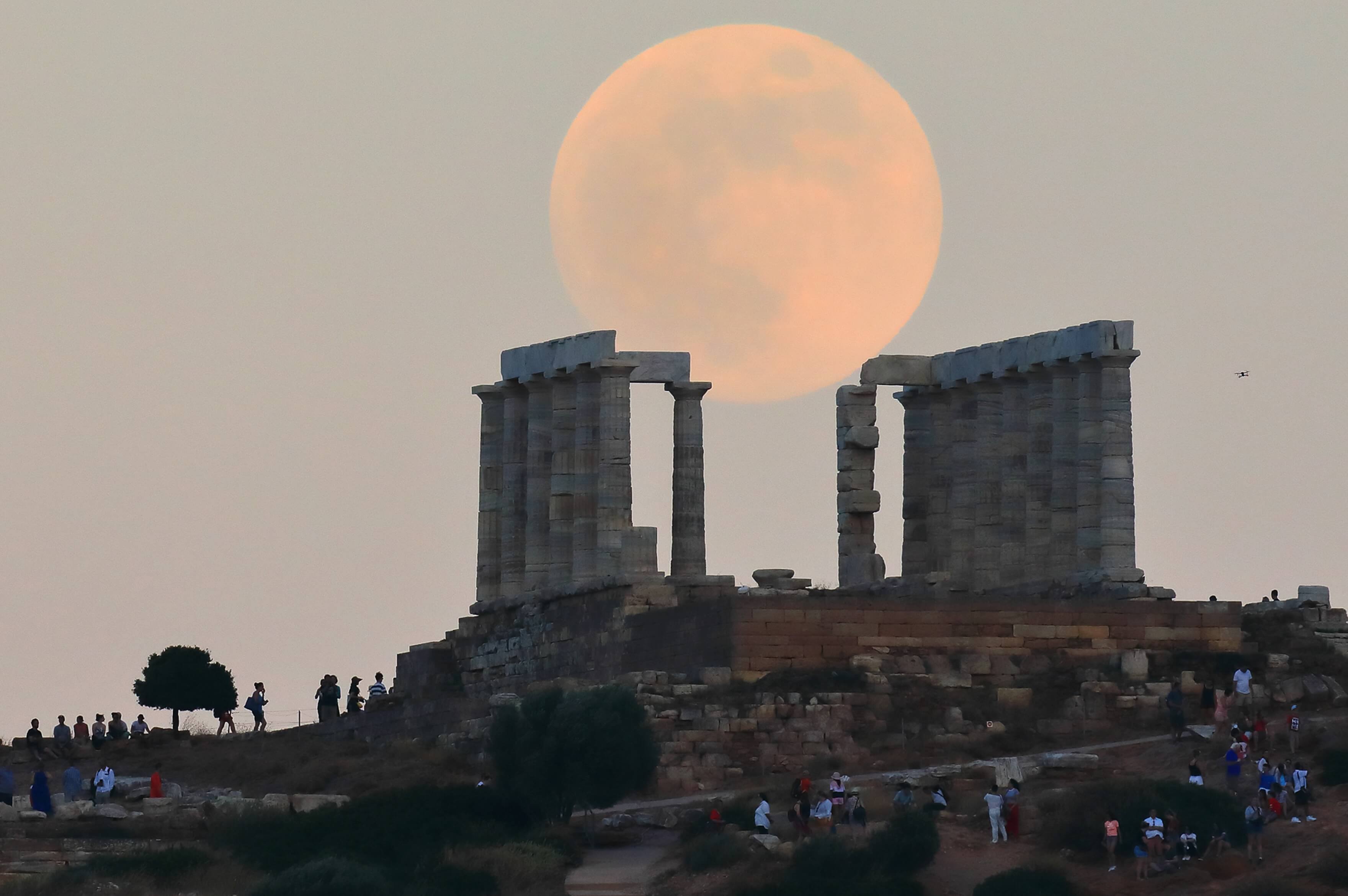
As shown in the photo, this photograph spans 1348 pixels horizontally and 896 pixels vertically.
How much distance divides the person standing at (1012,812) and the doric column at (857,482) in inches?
1003

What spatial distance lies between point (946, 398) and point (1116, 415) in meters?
Result: 8.38

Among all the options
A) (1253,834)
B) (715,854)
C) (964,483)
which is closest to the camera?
(1253,834)

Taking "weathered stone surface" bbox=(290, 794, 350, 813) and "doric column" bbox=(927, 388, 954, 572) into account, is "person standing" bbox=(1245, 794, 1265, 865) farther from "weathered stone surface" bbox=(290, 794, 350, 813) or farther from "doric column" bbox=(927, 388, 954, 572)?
"doric column" bbox=(927, 388, 954, 572)

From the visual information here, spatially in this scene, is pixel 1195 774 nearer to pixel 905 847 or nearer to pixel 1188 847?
pixel 1188 847

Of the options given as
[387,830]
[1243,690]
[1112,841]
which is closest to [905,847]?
[1112,841]

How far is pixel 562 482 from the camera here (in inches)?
3693

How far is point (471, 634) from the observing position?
9662 centimetres

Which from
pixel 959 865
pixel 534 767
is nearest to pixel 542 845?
pixel 534 767

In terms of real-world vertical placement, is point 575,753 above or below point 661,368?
below

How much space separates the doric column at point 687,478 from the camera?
94562 millimetres

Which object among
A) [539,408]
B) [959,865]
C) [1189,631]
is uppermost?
[539,408]

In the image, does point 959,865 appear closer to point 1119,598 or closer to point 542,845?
point 542,845

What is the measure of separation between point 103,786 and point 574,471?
1860 cm

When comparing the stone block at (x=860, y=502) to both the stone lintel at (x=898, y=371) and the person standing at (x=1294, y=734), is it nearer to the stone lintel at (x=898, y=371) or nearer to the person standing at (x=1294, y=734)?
the stone lintel at (x=898, y=371)
